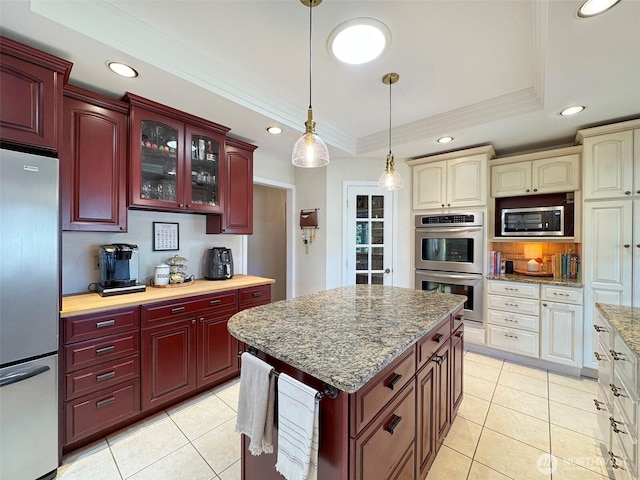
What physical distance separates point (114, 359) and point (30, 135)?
1.47m

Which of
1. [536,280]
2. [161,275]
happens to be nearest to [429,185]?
[536,280]

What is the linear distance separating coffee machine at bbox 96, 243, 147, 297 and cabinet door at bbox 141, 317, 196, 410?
1.31 ft

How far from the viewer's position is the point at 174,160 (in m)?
2.38

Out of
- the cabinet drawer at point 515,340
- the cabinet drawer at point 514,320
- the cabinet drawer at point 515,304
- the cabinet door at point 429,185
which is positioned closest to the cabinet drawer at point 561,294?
the cabinet drawer at point 515,304

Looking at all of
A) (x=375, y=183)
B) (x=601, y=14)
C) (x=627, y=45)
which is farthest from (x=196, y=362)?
(x=627, y=45)

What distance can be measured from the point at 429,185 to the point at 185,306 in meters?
3.14

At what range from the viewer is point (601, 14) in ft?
4.20

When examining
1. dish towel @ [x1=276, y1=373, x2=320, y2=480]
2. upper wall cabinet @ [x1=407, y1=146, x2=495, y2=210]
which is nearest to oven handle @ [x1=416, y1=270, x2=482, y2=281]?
upper wall cabinet @ [x1=407, y1=146, x2=495, y2=210]

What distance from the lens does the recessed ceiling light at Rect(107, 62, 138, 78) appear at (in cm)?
171

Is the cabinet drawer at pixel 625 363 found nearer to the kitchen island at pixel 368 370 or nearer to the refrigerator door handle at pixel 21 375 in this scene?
the kitchen island at pixel 368 370

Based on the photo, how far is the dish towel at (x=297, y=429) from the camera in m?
0.93

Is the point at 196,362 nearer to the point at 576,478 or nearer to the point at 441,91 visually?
the point at 576,478

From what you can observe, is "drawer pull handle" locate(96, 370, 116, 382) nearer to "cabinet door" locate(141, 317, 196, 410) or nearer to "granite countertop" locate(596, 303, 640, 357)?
"cabinet door" locate(141, 317, 196, 410)

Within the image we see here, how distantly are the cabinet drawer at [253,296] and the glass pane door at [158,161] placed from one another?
3.50 ft
